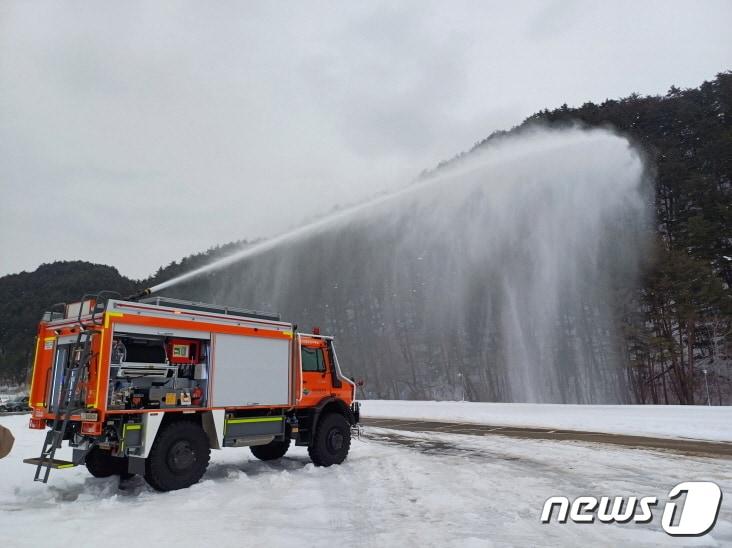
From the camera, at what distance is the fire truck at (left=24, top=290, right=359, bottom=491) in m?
7.41

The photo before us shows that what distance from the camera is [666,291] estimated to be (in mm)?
36219

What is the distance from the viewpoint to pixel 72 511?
21.2 ft

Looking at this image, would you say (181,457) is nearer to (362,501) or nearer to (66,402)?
(66,402)

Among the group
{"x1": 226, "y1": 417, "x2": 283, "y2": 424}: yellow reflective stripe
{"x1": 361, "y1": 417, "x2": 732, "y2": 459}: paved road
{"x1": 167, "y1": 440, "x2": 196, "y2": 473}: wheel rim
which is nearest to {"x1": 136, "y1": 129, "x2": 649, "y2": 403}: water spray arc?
{"x1": 226, "y1": 417, "x2": 283, "y2": 424}: yellow reflective stripe

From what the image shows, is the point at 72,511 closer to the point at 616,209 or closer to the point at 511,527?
the point at 511,527

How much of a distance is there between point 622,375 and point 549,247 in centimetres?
1752

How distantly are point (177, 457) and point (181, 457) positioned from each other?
71 mm

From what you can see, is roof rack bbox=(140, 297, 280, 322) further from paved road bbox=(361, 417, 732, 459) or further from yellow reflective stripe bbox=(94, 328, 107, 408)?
paved road bbox=(361, 417, 732, 459)

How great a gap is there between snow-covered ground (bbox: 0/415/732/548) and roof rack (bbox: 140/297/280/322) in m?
3.04

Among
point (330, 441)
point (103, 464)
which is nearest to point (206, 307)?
point (103, 464)

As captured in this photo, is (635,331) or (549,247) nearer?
(549,247)

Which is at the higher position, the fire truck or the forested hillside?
the forested hillside

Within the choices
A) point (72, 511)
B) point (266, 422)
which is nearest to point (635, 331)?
point (266, 422)

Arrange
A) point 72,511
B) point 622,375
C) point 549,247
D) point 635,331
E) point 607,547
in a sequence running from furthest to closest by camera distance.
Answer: point 622,375 → point 635,331 → point 549,247 → point 72,511 → point 607,547
